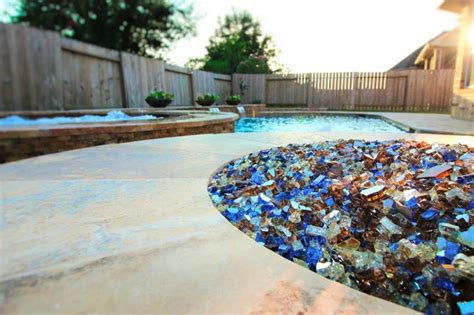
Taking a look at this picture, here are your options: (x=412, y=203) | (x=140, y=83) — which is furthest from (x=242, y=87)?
(x=412, y=203)

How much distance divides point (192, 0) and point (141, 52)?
4.05 m

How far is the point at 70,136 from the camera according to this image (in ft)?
8.30

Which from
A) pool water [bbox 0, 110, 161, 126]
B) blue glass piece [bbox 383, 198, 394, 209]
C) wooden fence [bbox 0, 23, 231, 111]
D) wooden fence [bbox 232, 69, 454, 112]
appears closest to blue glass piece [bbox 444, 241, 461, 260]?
blue glass piece [bbox 383, 198, 394, 209]

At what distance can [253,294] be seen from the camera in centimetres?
59

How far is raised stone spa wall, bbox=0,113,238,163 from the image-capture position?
230 cm

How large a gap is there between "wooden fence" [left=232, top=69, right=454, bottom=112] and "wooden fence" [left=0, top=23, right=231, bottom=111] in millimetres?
5714

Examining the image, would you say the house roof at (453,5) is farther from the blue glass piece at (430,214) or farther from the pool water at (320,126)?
the blue glass piece at (430,214)

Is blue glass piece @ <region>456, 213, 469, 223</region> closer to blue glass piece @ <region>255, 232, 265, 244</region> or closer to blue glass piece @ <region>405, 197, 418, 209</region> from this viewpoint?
blue glass piece @ <region>405, 197, 418, 209</region>

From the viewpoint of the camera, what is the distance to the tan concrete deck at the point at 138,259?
1.85 ft

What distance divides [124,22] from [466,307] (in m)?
15.1

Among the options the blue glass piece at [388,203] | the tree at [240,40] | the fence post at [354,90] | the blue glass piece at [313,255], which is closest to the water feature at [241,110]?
the fence post at [354,90]

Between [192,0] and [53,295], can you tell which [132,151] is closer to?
[53,295]

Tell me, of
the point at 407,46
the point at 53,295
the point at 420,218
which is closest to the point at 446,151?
the point at 420,218

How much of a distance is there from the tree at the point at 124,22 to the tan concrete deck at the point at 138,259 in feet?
20.0
